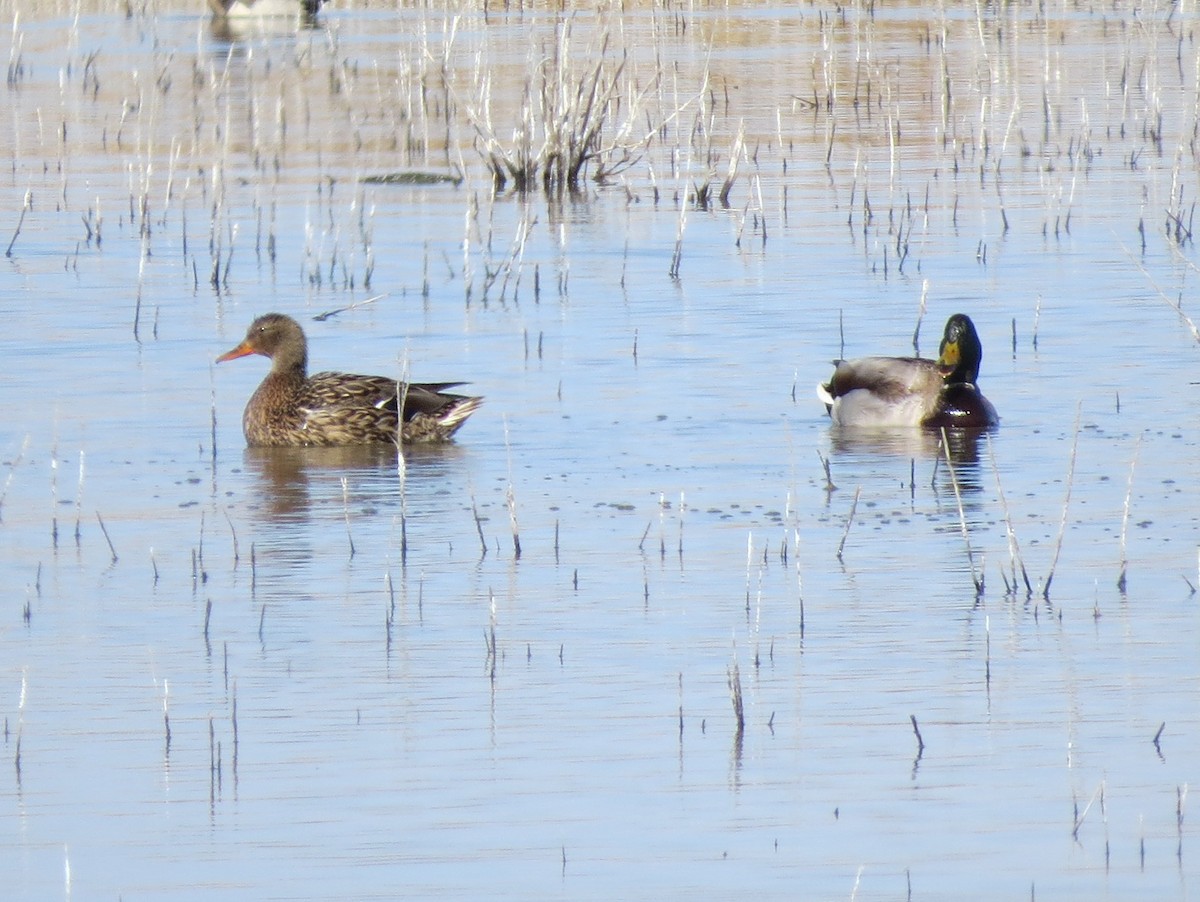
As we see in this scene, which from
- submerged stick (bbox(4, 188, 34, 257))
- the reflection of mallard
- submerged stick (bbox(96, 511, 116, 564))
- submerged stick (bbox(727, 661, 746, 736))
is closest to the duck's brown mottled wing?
submerged stick (bbox(96, 511, 116, 564))

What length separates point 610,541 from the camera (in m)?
8.77

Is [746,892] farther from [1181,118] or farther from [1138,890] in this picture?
[1181,118]

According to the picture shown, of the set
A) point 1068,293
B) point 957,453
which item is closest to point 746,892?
point 957,453

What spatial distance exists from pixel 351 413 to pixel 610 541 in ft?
9.38

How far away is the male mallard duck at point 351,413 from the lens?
11.2 meters

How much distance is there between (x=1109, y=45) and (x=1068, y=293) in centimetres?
1479

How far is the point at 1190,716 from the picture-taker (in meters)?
6.46

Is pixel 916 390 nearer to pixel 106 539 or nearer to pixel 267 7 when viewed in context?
pixel 106 539

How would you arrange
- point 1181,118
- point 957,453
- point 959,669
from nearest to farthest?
point 959,669, point 957,453, point 1181,118

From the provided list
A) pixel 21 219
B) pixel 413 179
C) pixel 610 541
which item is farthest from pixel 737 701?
pixel 413 179

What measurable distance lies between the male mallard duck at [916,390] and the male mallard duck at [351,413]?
168 cm

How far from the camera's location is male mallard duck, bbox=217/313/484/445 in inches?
442

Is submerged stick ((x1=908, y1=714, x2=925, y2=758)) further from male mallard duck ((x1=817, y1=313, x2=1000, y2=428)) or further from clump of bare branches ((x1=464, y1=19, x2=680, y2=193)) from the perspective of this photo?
clump of bare branches ((x1=464, y1=19, x2=680, y2=193))

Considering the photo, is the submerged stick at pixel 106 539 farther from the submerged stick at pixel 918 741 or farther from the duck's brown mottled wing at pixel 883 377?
the duck's brown mottled wing at pixel 883 377
